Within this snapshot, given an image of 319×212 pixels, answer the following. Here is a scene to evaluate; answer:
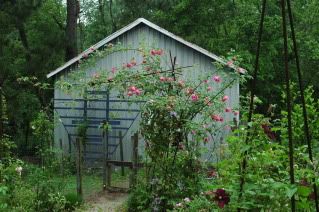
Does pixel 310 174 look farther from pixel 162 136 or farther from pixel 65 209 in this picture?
pixel 65 209

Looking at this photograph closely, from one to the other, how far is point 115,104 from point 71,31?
5.41 metres

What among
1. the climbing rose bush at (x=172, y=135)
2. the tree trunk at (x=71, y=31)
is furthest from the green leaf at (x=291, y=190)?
the tree trunk at (x=71, y=31)

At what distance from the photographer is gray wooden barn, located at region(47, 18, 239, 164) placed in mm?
14648

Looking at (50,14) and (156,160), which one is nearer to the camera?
(156,160)

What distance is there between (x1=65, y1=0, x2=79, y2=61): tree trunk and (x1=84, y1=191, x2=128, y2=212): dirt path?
953cm

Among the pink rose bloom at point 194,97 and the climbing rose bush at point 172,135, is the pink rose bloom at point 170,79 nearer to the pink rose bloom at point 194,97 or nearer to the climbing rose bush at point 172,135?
the climbing rose bush at point 172,135

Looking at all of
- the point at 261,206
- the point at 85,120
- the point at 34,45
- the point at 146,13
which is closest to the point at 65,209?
the point at 261,206

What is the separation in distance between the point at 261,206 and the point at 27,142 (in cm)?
1811

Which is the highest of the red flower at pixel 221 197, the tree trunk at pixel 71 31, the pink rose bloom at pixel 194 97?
the tree trunk at pixel 71 31

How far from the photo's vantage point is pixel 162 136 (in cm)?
680

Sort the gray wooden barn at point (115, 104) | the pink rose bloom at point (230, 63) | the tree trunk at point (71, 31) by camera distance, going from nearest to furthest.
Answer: the pink rose bloom at point (230, 63) → the gray wooden barn at point (115, 104) → the tree trunk at point (71, 31)

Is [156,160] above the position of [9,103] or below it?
below

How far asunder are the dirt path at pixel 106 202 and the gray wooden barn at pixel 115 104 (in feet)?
15.8

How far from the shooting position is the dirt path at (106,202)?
8625mm
